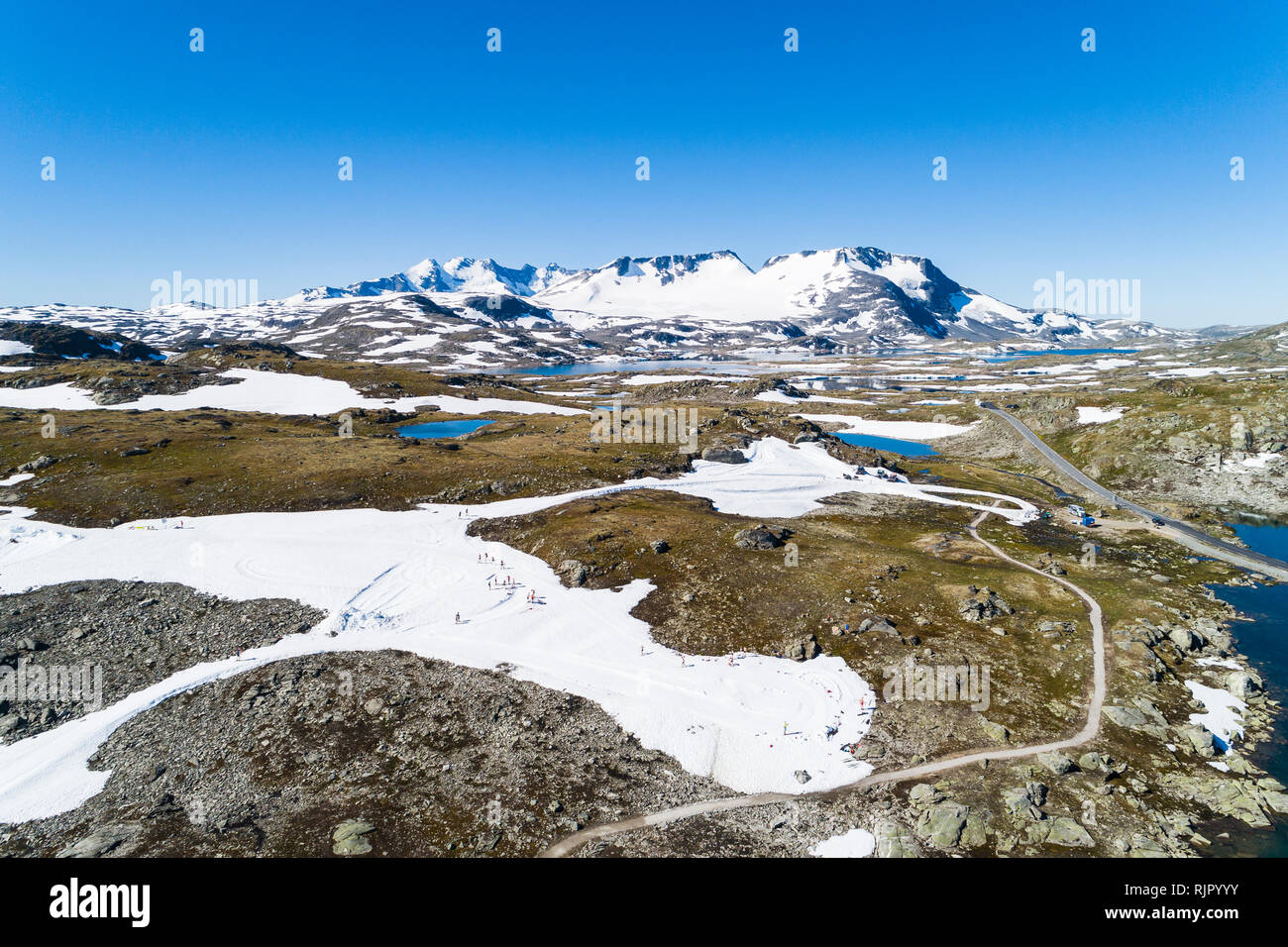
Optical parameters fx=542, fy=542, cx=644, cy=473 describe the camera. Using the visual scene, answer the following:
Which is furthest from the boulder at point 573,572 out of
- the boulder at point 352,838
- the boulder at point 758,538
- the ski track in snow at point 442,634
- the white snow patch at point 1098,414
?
the white snow patch at point 1098,414

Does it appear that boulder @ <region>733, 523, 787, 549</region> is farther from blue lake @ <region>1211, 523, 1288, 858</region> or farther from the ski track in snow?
blue lake @ <region>1211, 523, 1288, 858</region>

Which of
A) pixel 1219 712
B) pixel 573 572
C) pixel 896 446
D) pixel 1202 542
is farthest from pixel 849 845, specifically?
pixel 896 446

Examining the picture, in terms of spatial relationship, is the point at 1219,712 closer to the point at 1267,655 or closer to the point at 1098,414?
the point at 1267,655

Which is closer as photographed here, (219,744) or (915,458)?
(219,744)
